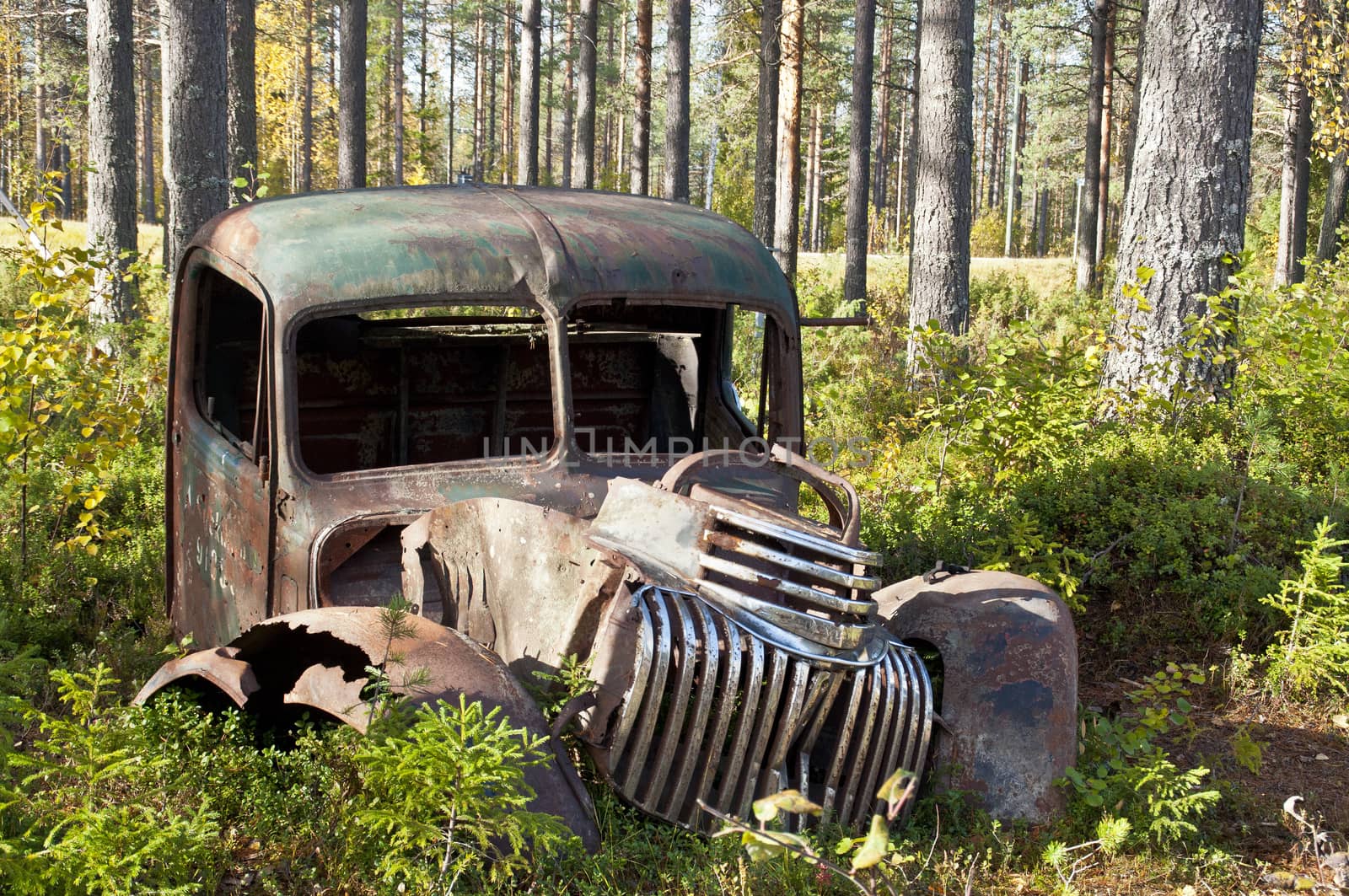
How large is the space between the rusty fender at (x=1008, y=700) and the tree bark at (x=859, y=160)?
1513 cm

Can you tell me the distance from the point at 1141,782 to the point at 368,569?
8.37ft

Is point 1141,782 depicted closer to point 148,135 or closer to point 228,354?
point 228,354

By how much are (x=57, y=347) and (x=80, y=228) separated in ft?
89.3

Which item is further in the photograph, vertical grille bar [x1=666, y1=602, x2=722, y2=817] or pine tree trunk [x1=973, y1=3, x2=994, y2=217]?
pine tree trunk [x1=973, y1=3, x2=994, y2=217]

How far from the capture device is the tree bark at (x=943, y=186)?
10.0 m

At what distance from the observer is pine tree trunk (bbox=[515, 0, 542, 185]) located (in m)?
21.2

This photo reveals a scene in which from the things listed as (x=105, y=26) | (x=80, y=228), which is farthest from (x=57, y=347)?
(x=80, y=228)

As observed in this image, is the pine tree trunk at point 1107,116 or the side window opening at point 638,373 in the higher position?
the pine tree trunk at point 1107,116

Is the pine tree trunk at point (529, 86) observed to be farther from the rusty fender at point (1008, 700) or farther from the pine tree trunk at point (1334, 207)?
the rusty fender at point (1008, 700)

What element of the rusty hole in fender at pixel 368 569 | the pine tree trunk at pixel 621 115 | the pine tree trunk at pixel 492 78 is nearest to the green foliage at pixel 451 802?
the rusty hole in fender at pixel 368 569

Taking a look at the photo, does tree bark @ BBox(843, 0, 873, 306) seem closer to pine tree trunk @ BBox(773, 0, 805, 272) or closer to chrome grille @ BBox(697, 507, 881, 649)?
pine tree trunk @ BBox(773, 0, 805, 272)

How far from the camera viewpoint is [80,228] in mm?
29297

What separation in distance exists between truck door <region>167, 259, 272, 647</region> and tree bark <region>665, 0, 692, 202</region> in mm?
12173

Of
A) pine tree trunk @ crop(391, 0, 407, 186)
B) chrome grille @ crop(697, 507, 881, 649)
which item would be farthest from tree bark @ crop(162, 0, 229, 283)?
pine tree trunk @ crop(391, 0, 407, 186)
